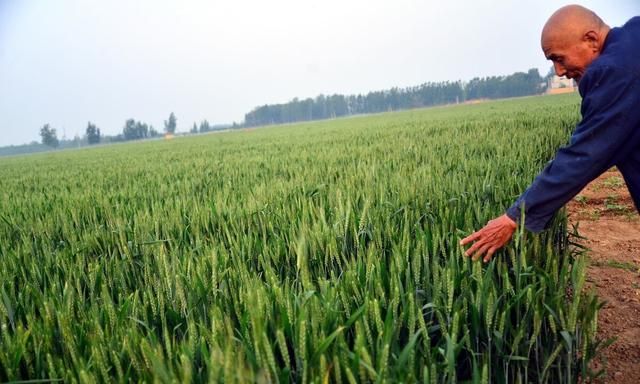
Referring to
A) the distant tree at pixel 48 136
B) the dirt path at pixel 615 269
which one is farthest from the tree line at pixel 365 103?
the dirt path at pixel 615 269

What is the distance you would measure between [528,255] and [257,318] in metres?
1.26

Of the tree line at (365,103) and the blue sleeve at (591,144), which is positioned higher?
the tree line at (365,103)

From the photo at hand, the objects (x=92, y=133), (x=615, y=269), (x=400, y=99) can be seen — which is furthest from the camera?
(x=400, y=99)

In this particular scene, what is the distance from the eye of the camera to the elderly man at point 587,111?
1.48 m

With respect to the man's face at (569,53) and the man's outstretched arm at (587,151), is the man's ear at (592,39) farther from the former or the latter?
the man's outstretched arm at (587,151)

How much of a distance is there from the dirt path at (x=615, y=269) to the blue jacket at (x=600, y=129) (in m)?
0.60

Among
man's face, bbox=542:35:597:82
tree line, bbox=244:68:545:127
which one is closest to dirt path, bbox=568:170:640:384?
man's face, bbox=542:35:597:82

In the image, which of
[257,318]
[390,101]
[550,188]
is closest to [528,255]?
[550,188]

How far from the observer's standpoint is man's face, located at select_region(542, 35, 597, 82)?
160 centimetres

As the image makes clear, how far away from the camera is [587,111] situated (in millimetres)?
1580

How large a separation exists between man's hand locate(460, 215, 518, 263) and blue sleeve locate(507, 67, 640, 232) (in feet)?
0.16

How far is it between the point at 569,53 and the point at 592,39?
0.31ft

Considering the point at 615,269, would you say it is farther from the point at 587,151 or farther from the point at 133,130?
the point at 133,130

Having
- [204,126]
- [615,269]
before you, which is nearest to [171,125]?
[204,126]
